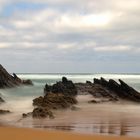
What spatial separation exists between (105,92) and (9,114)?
12717mm

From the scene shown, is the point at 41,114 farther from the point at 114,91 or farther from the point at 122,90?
the point at 114,91

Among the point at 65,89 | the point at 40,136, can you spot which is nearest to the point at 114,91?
the point at 65,89

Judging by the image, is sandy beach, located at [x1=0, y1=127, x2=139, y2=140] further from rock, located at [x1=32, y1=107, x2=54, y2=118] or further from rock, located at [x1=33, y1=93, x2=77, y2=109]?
rock, located at [x1=33, y1=93, x2=77, y2=109]

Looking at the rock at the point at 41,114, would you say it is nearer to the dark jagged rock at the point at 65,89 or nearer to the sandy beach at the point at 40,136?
the sandy beach at the point at 40,136

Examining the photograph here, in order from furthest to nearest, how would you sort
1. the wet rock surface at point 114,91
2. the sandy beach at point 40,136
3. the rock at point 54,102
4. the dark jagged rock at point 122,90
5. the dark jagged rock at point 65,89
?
the dark jagged rock at point 65,89 → the wet rock surface at point 114,91 → the dark jagged rock at point 122,90 → the rock at point 54,102 → the sandy beach at point 40,136

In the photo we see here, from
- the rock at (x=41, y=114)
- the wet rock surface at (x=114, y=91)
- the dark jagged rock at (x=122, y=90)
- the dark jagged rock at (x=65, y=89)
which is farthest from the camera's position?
the dark jagged rock at (x=65, y=89)

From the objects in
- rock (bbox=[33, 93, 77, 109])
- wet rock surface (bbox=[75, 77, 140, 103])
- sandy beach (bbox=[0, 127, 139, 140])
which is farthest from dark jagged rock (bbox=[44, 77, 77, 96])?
sandy beach (bbox=[0, 127, 139, 140])

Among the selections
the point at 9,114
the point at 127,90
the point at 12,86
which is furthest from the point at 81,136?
the point at 12,86

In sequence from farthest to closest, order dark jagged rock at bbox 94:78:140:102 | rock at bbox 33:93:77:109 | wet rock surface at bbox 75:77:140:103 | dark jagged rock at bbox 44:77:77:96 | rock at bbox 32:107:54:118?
dark jagged rock at bbox 44:77:77:96 → wet rock surface at bbox 75:77:140:103 → dark jagged rock at bbox 94:78:140:102 → rock at bbox 33:93:77:109 → rock at bbox 32:107:54:118

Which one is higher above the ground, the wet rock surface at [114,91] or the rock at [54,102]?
the wet rock surface at [114,91]

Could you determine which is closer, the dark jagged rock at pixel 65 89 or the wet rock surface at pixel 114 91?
the wet rock surface at pixel 114 91

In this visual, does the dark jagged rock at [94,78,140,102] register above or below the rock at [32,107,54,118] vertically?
above

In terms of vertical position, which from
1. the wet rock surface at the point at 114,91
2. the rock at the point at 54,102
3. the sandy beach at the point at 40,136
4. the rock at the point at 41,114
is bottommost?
the sandy beach at the point at 40,136

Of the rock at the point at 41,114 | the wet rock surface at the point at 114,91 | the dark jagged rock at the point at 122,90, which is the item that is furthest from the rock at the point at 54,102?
the dark jagged rock at the point at 122,90
